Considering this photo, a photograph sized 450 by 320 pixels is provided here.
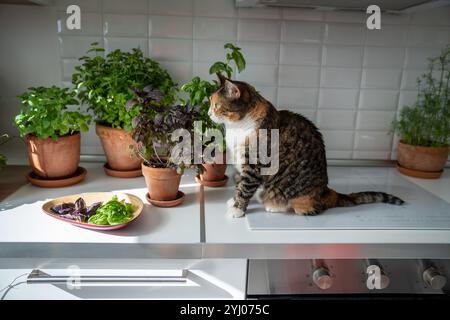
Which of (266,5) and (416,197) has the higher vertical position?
(266,5)

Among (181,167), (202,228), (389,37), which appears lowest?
(202,228)

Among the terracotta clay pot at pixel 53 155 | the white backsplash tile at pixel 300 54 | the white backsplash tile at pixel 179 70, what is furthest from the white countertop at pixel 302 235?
the white backsplash tile at pixel 300 54

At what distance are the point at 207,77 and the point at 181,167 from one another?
550 mm

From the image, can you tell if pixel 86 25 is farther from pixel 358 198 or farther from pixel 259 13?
pixel 358 198

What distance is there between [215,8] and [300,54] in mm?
379

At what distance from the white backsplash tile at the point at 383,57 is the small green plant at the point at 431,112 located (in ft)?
0.39

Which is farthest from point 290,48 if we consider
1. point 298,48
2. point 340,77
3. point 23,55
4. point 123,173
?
point 23,55

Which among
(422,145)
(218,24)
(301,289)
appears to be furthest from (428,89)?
(301,289)

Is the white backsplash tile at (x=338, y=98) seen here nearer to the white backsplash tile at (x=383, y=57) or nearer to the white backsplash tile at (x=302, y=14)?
the white backsplash tile at (x=383, y=57)

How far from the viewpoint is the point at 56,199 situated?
114cm

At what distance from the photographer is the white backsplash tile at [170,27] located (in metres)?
1.49

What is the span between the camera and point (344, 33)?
1.55 m

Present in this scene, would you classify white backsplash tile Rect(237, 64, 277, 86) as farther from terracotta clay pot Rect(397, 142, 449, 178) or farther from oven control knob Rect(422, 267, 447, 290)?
oven control knob Rect(422, 267, 447, 290)
